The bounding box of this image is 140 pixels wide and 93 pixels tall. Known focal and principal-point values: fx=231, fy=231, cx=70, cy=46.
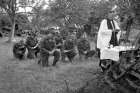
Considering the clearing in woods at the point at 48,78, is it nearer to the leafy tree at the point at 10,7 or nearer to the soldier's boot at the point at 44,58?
the soldier's boot at the point at 44,58

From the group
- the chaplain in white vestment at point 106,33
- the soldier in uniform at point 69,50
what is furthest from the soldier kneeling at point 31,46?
the chaplain in white vestment at point 106,33

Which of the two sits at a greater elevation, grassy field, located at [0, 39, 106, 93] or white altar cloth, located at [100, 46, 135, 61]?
white altar cloth, located at [100, 46, 135, 61]

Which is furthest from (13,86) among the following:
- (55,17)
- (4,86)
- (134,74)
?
(55,17)

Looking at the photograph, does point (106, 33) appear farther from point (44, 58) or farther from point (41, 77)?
point (44, 58)

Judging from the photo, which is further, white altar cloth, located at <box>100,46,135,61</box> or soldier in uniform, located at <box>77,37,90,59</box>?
soldier in uniform, located at <box>77,37,90,59</box>

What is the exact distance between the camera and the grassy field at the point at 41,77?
540 cm

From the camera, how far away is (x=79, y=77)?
21.2 feet

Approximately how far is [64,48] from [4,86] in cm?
410

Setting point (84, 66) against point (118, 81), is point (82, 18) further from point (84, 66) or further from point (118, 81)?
point (118, 81)

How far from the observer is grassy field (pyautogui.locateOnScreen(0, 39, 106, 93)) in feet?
17.7

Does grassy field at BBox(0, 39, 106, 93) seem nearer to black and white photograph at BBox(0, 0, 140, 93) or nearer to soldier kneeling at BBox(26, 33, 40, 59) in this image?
black and white photograph at BBox(0, 0, 140, 93)

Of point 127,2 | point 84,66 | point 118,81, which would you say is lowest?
point 84,66

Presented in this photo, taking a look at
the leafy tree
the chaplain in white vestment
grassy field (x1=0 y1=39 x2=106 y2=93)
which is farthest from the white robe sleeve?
the leafy tree

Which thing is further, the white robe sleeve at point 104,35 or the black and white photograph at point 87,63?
the white robe sleeve at point 104,35
